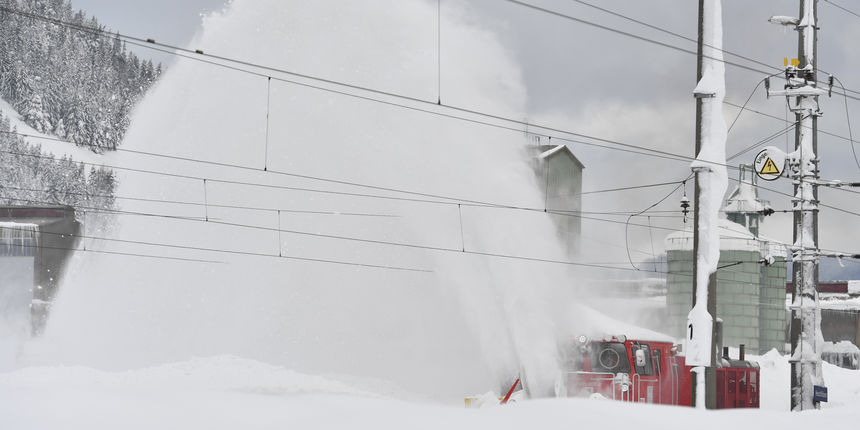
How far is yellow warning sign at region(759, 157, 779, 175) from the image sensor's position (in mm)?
22250

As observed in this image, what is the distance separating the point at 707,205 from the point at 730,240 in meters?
38.6

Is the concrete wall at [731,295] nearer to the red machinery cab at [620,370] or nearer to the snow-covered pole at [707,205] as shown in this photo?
the red machinery cab at [620,370]

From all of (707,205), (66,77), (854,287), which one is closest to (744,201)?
(854,287)

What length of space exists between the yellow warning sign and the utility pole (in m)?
0.51

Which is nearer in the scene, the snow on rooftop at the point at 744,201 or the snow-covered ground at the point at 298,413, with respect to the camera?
the snow-covered ground at the point at 298,413

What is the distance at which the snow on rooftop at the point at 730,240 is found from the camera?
48625 millimetres

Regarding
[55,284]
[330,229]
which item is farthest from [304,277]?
[55,284]

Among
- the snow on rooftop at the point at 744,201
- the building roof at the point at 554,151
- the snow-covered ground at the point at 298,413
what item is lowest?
the snow-covered ground at the point at 298,413

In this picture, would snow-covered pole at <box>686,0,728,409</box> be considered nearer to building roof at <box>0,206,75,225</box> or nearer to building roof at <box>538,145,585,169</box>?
building roof at <box>538,145,585,169</box>

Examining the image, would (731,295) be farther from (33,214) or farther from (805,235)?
(33,214)

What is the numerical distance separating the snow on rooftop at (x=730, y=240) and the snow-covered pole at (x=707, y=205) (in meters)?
36.0

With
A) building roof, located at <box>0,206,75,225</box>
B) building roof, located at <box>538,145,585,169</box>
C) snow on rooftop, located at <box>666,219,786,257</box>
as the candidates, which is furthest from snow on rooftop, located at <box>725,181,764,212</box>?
building roof, located at <box>0,206,75,225</box>

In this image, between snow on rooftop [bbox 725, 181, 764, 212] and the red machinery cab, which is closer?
the red machinery cab

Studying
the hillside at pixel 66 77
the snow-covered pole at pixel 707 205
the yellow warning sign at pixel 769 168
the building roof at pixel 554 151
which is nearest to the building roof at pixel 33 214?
the building roof at pixel 554 151
